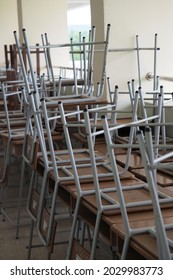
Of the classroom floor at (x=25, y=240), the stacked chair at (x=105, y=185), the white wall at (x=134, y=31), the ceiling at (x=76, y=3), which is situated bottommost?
the classroom floor at (x=25, y=240)

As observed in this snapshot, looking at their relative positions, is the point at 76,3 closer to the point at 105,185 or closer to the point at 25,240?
the point at 25,240

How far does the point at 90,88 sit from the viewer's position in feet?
11.0

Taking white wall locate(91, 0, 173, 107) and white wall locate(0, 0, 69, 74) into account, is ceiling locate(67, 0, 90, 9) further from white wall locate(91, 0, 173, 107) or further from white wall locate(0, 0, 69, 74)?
white wall locate(91, 0, 173, 107)

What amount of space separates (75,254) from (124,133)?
7.86ft

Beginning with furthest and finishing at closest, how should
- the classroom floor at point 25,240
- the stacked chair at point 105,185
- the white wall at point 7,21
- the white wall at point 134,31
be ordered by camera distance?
1. the white wall at point 7,21
2. the white wall at point 134,31
3. the classroom floor at point 25,240
4. the stacked chair at point 105,185

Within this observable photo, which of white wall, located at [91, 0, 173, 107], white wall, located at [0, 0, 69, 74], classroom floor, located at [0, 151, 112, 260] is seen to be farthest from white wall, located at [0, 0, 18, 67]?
classroom floor, located at [0, 151, 112, 260]

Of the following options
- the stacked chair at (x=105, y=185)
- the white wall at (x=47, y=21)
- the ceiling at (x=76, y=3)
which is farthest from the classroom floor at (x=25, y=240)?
the ceiling at (x=76, y=3)

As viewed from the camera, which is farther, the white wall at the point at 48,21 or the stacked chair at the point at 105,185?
the white wall at the point at 48,21

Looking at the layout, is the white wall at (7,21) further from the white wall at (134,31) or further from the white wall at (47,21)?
the white wall at (134,31)

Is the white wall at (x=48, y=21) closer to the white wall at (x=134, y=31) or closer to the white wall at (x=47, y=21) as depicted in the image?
the white wall at (x=47, y=21)

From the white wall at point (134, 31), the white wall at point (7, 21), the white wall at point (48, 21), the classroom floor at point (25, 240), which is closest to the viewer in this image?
the classroom floor at point (25, 240)

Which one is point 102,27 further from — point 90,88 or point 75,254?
point 75,254

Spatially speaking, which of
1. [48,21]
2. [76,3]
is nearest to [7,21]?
[76,3]

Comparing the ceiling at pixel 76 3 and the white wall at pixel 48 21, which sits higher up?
the ceiling at pixel 76 3
